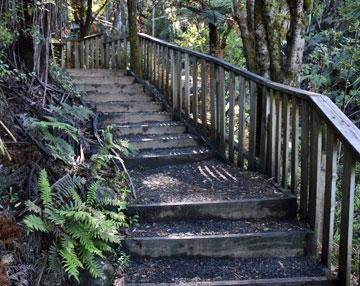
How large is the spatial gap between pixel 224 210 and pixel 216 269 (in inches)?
25.5

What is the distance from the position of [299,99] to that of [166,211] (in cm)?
152

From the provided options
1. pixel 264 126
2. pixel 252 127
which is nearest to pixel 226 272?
pixel 264 126

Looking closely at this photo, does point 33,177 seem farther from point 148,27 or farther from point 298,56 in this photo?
point 148,27

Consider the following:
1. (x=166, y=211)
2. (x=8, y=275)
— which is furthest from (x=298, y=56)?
(x=8, y=275)

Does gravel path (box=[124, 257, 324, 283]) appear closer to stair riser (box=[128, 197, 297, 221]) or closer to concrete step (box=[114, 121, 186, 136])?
stair riser (box=[128, 197, 297, 221])

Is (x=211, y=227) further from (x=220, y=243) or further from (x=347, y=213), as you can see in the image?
(x=347, y=213)

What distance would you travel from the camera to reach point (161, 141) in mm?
5453

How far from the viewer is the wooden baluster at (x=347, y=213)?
291 centimetres

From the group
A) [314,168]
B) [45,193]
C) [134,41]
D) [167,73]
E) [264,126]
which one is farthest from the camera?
[134,41]

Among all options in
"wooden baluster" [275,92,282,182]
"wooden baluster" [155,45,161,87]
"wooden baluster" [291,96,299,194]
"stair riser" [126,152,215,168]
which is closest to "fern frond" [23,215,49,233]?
"stair riser" [126,152,215,168]

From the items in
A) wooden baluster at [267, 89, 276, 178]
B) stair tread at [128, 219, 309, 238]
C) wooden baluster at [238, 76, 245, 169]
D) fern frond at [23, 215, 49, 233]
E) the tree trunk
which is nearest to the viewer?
fern frond at [23, 215, 49, 233]

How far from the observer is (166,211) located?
12.5 feet

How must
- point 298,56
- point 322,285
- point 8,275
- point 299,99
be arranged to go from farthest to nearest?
point 298,56, point 299,99, point 322,285, point 8,275

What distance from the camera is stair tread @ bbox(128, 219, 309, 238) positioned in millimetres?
3559
